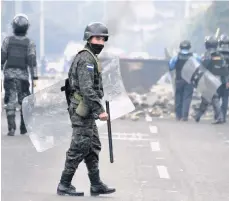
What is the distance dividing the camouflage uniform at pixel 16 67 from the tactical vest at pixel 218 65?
598 centimetres

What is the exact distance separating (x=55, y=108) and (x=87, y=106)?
119cm

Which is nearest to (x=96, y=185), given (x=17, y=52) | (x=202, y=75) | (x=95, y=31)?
(x=95, y=31)

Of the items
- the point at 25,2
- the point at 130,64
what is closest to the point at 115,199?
the point at 130,64

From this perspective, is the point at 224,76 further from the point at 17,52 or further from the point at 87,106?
the point at 87,106

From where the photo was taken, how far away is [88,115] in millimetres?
8672

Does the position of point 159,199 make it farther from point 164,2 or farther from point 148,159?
point 164,2

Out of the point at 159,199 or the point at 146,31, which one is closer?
the point at 159,199

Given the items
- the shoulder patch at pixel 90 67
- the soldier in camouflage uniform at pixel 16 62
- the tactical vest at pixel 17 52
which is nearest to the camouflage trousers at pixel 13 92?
the soldier in camouflage uniform at pixel 16 62

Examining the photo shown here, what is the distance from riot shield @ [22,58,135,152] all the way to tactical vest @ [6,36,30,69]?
473 centimetres

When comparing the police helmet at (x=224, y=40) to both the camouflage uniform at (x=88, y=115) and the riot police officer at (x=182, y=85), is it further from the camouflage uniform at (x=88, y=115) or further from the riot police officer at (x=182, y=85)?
the camouflage uniform at (x=88, y=115)

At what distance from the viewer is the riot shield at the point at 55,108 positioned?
31.0 feet

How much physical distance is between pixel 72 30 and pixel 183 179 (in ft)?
208

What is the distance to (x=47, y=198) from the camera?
867 cm

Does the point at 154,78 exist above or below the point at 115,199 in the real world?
below
